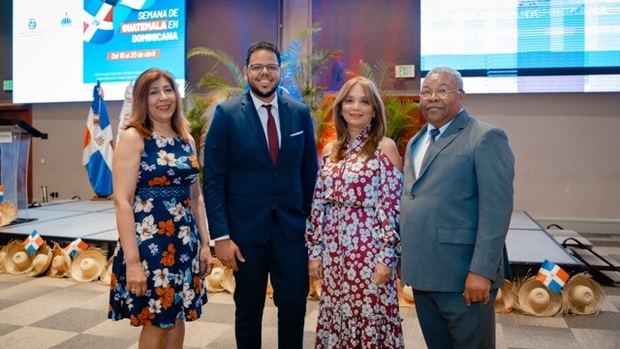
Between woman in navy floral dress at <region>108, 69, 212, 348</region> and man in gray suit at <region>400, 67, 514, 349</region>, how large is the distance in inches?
33.1

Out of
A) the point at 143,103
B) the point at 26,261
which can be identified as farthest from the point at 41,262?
the point at 143,103

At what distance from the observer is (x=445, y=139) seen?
1821 mm

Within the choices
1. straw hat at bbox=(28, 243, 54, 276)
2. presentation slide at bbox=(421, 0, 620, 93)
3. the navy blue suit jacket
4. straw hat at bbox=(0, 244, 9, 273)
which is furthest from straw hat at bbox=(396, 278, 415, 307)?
presentation slide at bbox=(421, 0, 620, 93)

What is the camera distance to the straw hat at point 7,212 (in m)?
5.37

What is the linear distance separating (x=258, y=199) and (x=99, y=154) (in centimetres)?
502

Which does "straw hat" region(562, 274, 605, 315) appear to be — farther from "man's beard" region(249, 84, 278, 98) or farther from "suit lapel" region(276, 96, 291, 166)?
"man's beard" region(249, 84, 278, 98)

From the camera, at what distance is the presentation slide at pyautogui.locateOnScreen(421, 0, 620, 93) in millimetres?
6465

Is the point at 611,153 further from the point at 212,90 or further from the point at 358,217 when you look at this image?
the point at 358,217

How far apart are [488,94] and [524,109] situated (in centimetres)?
48

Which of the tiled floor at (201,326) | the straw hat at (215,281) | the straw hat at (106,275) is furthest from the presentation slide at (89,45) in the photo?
the tiled floor at (201,326)

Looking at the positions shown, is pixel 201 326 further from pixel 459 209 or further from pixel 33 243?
pixel 33 243

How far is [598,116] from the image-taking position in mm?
6629

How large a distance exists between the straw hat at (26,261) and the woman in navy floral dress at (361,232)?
10.6 feet

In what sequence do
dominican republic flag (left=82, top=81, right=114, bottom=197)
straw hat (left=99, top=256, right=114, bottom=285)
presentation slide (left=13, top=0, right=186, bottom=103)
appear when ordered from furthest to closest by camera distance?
1. presentation slide (left=13, top=0, right=186, bottom=103)
2. dominican republic flag (left=82, top=81, right=114, bottom=197)
3. straw hat (left=99, top=256, right=114, bottom=285)
